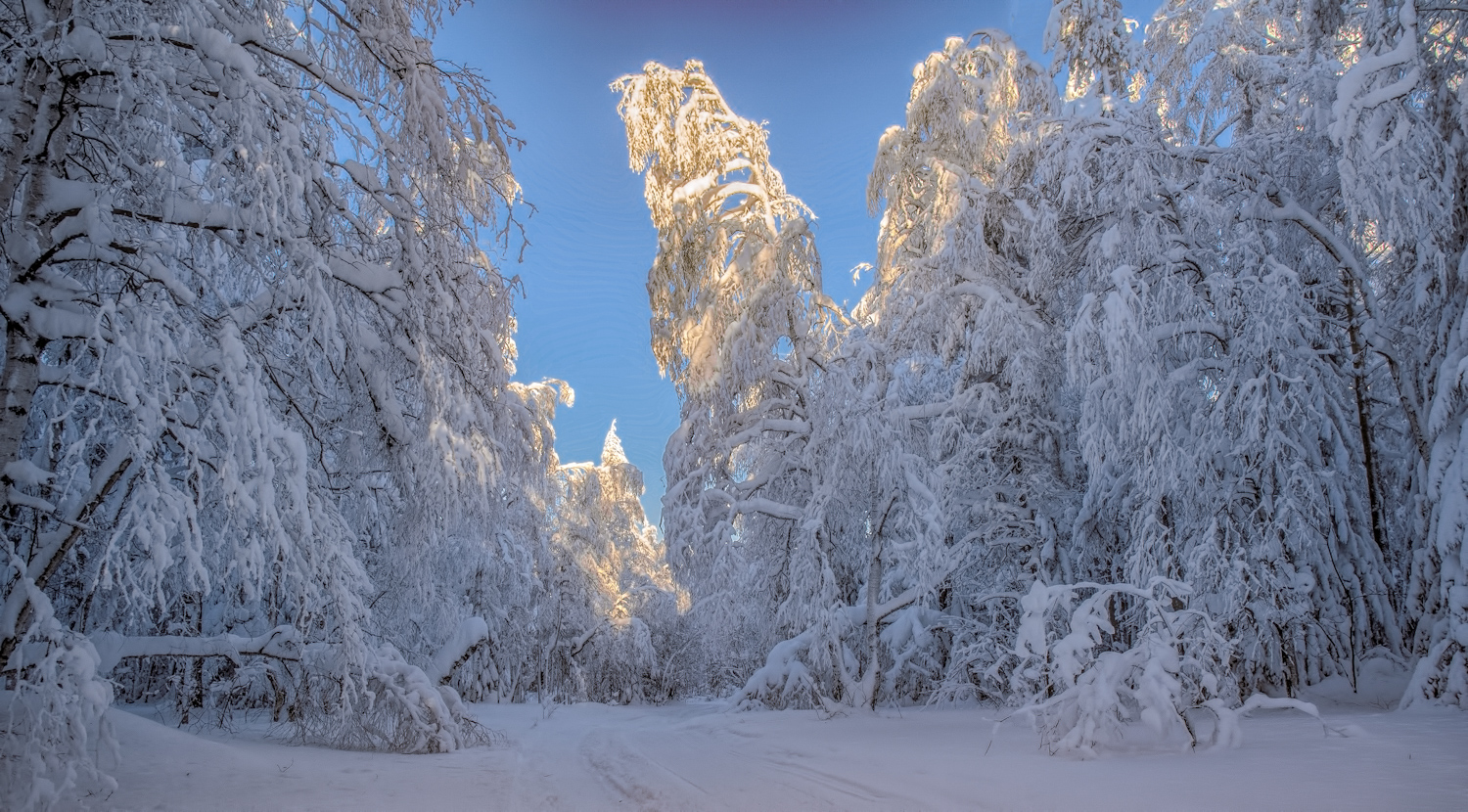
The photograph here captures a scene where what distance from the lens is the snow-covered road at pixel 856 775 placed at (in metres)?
3.68

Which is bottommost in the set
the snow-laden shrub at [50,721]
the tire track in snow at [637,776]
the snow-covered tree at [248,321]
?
the tire track in snow at [637,776]

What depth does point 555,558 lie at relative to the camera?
827 inches

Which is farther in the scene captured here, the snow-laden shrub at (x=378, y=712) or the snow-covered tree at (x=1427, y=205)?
the snow-covered tree at (x=1427, y=205)

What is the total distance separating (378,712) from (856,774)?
3.76 meters

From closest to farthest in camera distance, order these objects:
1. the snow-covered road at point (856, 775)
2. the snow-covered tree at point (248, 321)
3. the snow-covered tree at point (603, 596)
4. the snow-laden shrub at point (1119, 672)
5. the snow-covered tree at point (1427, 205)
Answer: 1. the snow-covered tree at point (248, 321)
2. the snow-covered road at point (856, 775)
3. the snow-laden shrub at point (1119, 672)
4. the snow-covered tree at point (1427, 205)
5. the snow-covered tree at point (603, 596)

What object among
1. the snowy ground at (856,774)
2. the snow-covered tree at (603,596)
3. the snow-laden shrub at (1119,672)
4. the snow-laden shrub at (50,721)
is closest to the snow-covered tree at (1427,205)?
the snowy ground at (856,774)

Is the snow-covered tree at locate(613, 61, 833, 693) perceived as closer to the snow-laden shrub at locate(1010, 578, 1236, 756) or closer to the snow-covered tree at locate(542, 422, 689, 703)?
the snow-laden shrub at locate(1010, 578, 1236, 756)

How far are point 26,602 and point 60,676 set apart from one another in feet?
2.78

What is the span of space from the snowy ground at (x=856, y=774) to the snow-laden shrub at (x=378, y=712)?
10.4 inches

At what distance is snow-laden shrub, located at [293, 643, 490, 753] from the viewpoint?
593 centimetres

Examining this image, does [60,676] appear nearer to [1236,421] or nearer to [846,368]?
[846,368]

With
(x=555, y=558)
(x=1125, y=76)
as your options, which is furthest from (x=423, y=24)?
(x=555, y=558)

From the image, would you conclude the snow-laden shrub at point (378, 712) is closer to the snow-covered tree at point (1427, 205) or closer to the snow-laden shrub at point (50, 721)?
the snow-laden shrub at point (50, 721)

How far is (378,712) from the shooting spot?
606cm
